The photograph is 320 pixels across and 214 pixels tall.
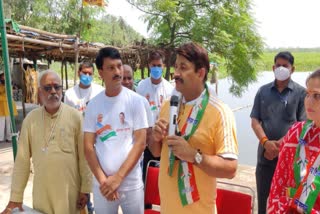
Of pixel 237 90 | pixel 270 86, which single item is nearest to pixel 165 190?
pixel 270 86

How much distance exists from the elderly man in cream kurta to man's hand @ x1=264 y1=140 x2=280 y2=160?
148 cm

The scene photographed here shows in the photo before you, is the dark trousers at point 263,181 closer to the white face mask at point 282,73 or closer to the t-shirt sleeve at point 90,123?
the white face mask at point 282,73

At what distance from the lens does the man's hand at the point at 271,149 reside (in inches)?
102

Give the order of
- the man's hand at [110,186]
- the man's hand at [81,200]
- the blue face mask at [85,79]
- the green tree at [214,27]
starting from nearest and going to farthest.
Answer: the man's hand at [110,186] < the man's hand at [81,200] < the blue face mask at [85,79] < the green tree at [214,27]

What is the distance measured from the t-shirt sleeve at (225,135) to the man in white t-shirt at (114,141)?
0.76 m

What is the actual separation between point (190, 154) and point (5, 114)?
6.91 m

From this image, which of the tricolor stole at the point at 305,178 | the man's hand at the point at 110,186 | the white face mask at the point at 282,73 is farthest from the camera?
the white face mask at the point at 282,73

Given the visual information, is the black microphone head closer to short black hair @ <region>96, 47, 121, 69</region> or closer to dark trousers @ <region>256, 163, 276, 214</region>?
short black hair @ <region>96, 47, 121, 69</region>

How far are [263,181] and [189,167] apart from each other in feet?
5.14

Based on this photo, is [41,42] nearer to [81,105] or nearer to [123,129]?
[81,105]

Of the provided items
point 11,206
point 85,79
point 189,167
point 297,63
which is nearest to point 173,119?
point 189,167

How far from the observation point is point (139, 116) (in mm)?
2129

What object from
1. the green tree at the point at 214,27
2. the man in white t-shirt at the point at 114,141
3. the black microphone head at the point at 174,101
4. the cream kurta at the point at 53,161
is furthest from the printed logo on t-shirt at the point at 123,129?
the green tree at the point at 214,27

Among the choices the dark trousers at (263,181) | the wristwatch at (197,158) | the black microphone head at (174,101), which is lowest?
the dark trousers at (263,181)
